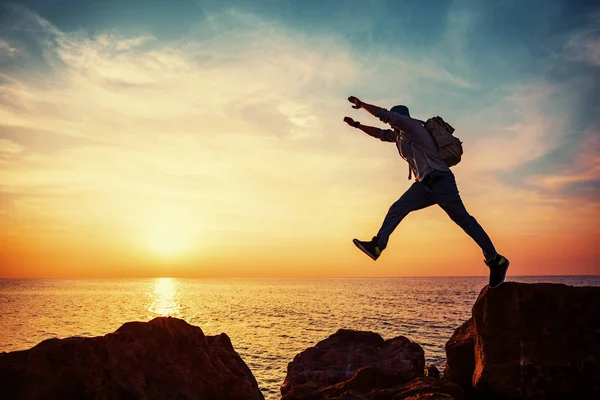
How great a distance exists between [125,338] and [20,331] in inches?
1657

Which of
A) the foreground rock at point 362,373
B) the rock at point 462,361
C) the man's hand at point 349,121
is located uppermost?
the man's hand at point 349,121

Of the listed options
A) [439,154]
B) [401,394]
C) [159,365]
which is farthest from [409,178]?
[159,365]

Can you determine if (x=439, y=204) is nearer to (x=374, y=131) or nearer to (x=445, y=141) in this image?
(x=445, y=141)

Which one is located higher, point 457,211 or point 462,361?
point 457,211

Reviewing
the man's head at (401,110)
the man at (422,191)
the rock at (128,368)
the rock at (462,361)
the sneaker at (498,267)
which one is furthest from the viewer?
the rock at (462,361)

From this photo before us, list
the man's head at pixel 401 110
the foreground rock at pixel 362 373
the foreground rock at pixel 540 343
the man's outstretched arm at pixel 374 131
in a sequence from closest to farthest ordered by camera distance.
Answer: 1. the foreground rock at pixel 540 343
2. the man's head at pixel 401 110
3. the man's outstretched arm at pixel 374 131
4. the foreground rock at pixel 362 373

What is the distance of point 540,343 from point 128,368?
5.59 metres

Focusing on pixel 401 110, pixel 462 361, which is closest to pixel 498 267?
pixel 462 361

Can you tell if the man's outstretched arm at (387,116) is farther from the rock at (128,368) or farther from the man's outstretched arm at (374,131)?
the rock at (128,368)

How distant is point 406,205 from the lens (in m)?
6.24

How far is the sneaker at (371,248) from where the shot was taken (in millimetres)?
5828

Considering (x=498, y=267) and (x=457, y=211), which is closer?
(x=457, y=211)

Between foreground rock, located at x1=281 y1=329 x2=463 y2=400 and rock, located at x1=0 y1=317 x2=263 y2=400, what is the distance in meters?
2.14

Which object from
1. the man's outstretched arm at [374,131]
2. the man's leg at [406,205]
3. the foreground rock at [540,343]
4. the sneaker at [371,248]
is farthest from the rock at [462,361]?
the man's outstretched arm at [374,131]
